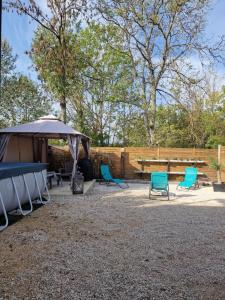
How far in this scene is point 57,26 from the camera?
19391mm

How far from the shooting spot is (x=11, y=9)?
18000 mm

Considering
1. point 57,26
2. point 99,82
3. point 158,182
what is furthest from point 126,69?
point 158,182

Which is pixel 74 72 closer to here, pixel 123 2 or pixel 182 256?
pixel 123 2

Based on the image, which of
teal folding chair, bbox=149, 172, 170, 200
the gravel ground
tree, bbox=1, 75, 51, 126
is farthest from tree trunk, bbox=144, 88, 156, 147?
the gravel ground

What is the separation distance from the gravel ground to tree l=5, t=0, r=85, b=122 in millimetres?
12081

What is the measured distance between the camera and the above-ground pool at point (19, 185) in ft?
22.0

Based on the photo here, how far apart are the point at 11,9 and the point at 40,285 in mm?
17412

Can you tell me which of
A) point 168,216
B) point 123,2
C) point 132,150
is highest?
point 123,2

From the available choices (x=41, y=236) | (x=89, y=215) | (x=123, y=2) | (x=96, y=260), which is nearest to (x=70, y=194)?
(x=89, y=215)

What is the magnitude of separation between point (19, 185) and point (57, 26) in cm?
1422

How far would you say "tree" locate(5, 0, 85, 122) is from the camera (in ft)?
60.7

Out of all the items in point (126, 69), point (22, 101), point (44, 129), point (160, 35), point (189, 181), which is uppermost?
point (160, 35)

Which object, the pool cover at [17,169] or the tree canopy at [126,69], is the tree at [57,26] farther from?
the pool cover at [17,169]

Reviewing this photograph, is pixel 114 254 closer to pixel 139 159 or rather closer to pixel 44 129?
pixel 44 129
